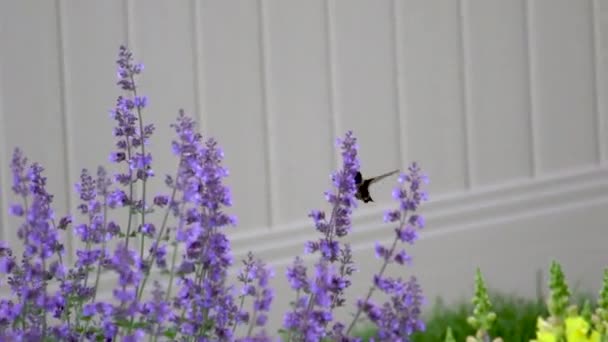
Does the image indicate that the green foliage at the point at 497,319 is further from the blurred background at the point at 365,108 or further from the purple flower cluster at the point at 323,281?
the purple flower cluster at the point at 323,281

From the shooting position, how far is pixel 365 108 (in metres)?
3.67

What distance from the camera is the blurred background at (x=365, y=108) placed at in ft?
10.9

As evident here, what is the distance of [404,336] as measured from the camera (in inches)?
60.8

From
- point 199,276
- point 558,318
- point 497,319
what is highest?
point 497,319

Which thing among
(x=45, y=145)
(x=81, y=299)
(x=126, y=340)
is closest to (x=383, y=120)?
(x=45, y=145)

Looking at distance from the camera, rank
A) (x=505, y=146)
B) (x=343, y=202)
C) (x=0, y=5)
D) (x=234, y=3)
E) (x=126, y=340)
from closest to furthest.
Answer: (x=126, y=340), (x=343, y=202), (x=0, y=5), (x=234, y=3), (x=505, y=146)

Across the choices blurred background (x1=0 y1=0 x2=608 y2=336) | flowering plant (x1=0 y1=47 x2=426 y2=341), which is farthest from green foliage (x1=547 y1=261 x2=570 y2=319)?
blurred background (x1=0 y1=0 x2=608 y2=336)

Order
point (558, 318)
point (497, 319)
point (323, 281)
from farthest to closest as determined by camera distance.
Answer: point (497, 319) < point (323, 281) < point (558, 318)

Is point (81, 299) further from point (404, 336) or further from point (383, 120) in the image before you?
point (383, 120)

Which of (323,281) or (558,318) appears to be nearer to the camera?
(558,318)

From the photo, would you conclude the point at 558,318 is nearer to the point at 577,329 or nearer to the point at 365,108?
the point at 577,329

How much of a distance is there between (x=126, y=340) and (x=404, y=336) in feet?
0.96

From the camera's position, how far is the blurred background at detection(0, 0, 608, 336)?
3.31 meters

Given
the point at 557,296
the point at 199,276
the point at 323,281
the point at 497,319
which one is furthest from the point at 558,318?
the point at 497,319
